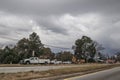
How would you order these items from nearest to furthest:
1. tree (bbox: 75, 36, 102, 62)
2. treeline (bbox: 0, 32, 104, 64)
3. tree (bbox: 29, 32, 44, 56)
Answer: treeline (bbox: 0, 32, 104, 64)
tree (bbox: 29, 32, 44, 56)
tree (bbox: 75, 36, 102, 62)

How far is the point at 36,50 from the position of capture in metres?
127

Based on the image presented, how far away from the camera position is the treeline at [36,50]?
108m

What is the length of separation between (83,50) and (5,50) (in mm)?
57999

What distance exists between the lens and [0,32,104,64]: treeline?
353 ft

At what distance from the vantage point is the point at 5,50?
368ft

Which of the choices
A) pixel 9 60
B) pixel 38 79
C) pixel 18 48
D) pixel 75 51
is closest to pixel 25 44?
pixel 18 48

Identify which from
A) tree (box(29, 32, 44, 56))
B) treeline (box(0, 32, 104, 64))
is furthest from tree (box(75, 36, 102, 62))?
tree (box(29, 32, 44, 56))

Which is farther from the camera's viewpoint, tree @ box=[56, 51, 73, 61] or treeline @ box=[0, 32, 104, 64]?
tree @ box=[56, 51, 73, 61]

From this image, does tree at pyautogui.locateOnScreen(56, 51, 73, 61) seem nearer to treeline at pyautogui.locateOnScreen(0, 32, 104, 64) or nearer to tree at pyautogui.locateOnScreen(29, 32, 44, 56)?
treeline at pyautogui.locateOnScreen(0, 32, 104, 64)

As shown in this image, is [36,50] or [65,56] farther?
[65,56]

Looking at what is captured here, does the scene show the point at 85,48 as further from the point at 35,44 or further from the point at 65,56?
the point at 35,44

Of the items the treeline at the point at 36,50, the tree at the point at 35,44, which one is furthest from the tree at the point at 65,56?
the tree at the point at 35,44

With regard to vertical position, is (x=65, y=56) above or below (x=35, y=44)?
below

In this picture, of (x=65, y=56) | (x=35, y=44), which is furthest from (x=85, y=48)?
(x=35, y=44)
